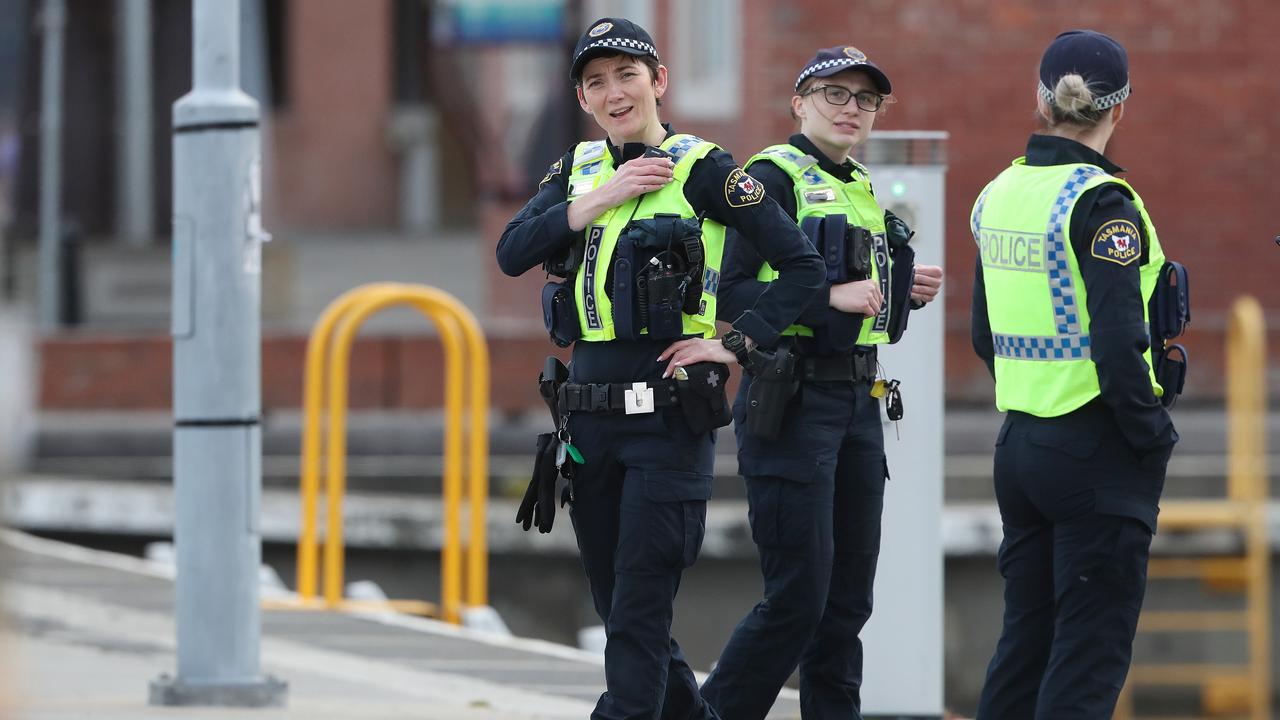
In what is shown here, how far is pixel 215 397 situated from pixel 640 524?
201 centimetres

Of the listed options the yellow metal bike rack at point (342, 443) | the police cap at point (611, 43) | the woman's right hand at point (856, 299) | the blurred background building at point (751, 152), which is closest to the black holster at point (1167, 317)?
the woman's right hand at point (856, 299)

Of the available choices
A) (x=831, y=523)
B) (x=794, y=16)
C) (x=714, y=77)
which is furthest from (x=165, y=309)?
(x=831, y=523)

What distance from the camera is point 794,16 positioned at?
14242 mm

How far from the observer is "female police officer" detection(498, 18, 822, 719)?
Answer: 187 inches

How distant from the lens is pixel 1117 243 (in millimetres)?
4555

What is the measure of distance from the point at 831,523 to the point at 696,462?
399 mm

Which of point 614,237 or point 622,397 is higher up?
point 614,237

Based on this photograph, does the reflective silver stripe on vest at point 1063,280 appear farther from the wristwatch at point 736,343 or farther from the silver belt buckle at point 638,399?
the silver belt buckle at point 638,399

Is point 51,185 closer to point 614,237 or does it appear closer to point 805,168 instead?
point 805,168

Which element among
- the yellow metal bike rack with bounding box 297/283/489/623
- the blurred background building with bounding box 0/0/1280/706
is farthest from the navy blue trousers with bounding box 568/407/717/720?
the yellow metal bike rack with bounding box 297/283/489/623

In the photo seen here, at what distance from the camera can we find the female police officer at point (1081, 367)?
4.56 meters

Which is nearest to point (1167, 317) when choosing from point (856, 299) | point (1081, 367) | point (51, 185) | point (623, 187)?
point (1081, 367)

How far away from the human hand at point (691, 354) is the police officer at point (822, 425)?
0.60 feet

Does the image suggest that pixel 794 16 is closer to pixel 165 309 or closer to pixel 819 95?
pixel 819 95
